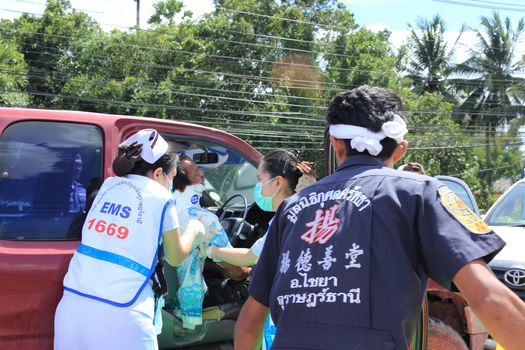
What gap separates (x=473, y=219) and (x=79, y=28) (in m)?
27.5

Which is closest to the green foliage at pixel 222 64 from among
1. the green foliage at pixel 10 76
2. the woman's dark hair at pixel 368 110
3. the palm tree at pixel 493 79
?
the green foliage at pixel 10 76

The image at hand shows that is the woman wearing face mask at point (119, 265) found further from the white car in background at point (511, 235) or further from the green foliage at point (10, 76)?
the green foliage at point (10, 76)

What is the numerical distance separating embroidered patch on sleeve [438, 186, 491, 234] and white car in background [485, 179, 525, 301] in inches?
124

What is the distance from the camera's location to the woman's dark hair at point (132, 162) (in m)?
3.09

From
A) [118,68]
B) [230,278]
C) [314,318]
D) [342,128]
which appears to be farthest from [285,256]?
[118,68]

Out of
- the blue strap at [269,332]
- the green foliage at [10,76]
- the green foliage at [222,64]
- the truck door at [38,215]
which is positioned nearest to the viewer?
the truck door at [38,215]

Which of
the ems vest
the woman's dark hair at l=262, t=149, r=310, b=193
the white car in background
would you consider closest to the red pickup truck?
the ems vest

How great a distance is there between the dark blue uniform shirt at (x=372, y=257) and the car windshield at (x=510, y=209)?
4908mm

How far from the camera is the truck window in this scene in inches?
126

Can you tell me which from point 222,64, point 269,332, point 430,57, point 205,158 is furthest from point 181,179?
point 430,57

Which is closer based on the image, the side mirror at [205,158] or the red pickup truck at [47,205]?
the red pickup truck at [47,205]

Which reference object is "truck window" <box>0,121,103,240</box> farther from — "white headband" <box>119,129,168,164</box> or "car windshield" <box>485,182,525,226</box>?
"car windshield" <box>485,182,525,226</box>

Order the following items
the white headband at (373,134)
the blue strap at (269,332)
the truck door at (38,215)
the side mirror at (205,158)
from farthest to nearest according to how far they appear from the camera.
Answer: the side mirror at (205,158), the blue strap at (269,332), the truck door at (38,215), the white headband at (373,134)

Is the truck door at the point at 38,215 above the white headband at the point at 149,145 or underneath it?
underneath
